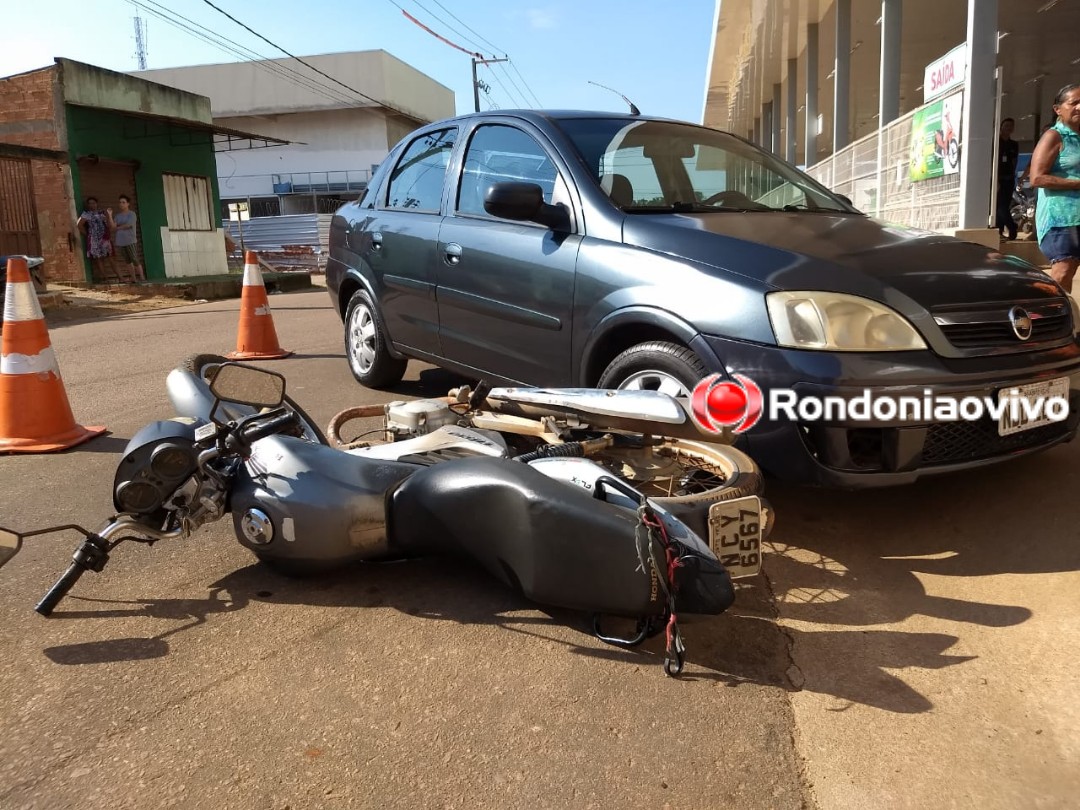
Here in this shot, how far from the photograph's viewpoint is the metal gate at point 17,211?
15938 millimetres

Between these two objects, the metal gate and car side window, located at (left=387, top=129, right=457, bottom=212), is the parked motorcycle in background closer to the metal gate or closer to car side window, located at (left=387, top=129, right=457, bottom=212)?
car side window, located at (left=387, top=129, right=457, bottom=212)

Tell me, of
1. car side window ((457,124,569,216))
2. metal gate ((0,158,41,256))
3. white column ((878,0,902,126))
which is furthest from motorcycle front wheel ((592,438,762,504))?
metal gate ((0,158,41,256))

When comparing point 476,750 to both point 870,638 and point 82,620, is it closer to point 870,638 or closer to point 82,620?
point 870,638

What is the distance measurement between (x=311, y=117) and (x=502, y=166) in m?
40.4

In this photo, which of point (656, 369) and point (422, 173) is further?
point (422, 173)

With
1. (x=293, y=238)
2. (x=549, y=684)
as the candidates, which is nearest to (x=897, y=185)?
(x=549, y=684)

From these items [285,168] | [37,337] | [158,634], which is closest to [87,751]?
[158,634]

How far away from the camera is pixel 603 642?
91.5 inches

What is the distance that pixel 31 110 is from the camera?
17.1m

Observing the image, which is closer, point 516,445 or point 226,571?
point 226,571

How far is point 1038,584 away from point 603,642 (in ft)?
4.58

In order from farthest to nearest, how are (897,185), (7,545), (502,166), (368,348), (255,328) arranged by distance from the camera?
(897,185) < (255,328) < (368,348) < (502,166) < (7,545)

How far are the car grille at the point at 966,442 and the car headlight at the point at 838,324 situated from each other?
11.8 inches

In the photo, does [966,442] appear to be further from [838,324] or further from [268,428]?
[268,428]
